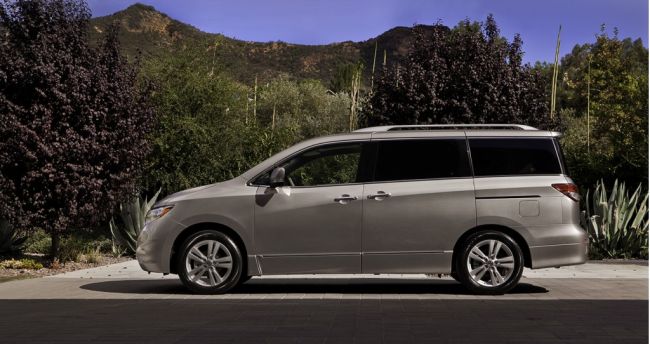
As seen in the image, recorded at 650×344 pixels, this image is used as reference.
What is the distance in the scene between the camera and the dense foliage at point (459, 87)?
1864 cm

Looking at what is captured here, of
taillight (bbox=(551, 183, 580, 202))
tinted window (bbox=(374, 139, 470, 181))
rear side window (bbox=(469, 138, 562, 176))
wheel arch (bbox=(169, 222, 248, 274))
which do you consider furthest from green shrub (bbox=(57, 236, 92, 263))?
taillight (bbox=(551, 183, 580, 202))

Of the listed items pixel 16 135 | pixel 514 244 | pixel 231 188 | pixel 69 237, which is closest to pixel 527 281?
pixel 514 244

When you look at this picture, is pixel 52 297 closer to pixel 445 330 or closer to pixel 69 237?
pixel 445 330

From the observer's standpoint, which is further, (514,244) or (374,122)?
(374,122)

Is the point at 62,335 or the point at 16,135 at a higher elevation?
the point at 16,135

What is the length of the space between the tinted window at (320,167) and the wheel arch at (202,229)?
0.70 meters

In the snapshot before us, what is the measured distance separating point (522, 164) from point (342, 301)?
2.88 metres

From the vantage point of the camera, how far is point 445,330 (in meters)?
7.68

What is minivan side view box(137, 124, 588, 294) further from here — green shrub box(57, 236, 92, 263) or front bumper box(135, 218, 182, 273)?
green shrub box(57, 236, 92, 263)

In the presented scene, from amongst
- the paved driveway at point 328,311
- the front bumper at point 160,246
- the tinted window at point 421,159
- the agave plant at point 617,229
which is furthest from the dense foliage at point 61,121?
the agave plant at point 617,229

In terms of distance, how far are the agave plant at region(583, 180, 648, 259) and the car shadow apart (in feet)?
19.5

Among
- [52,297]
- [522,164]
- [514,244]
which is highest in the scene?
[522,164]

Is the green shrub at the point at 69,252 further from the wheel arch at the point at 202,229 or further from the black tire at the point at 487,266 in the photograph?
the black tire at the point at 487,266

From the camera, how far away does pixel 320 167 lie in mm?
11250
